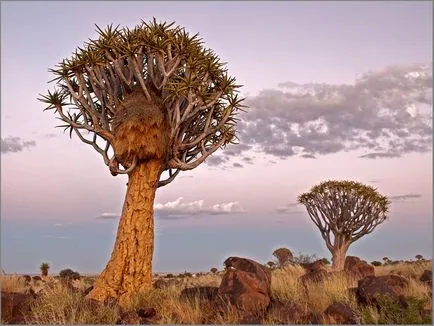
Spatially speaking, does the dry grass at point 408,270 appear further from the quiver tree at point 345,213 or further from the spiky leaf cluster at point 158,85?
the spiky leaf cluster at point 158,85

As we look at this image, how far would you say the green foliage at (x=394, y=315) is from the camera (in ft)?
28.5

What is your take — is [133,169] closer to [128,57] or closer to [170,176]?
[170,176]

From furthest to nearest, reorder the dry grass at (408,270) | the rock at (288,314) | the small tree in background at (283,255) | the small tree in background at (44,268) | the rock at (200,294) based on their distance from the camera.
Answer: the small tree in background at (283,255), the small tree in background at (44,268), the dry grass at (408,270), the rock at (200,294), the rock at (288,314)

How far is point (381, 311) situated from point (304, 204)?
50.0 feet

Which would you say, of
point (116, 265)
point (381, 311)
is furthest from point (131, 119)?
point (381, 311)

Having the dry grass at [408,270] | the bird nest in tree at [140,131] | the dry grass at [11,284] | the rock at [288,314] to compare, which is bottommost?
the rock at [288,314]

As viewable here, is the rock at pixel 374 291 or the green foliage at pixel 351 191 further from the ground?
the green foliage at pixel 351 191

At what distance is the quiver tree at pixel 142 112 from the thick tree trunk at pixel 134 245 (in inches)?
0.9

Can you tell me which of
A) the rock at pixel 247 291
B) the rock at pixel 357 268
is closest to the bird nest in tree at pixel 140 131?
the rock at pixel 247 291

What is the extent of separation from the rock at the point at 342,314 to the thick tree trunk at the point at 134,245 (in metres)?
4.35

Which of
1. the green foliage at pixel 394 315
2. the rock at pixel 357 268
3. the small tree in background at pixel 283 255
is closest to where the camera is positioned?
the green foliage at pixel 394 315

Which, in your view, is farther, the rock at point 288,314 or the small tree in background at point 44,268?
the small tree in background at point 44,268

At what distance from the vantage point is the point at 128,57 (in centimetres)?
1167

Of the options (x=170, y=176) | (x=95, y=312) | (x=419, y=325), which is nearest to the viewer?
(x=419, y=325)
